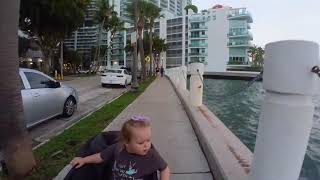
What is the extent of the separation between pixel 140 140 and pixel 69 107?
10284 mm

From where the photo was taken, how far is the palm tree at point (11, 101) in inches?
208

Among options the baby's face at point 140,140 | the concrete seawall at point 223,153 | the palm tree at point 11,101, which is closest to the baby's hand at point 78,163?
the baby's face at point 140,140

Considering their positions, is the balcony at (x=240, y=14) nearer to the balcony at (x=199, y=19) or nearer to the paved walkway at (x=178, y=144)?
the balcony at (x=199, y=19)

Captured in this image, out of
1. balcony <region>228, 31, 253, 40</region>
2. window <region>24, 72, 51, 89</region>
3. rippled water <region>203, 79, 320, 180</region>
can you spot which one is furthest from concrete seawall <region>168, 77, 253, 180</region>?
balcony <region>228, 31, 253, 40</region>

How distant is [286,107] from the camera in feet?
10.8

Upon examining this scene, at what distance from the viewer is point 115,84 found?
103 ft

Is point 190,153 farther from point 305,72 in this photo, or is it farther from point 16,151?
point 305,72

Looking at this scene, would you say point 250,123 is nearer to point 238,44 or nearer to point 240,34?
point 238,44

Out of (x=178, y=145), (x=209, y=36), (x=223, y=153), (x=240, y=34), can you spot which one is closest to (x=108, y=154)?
(x=223, y=153)

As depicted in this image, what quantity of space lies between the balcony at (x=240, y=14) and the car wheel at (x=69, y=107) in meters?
98.9

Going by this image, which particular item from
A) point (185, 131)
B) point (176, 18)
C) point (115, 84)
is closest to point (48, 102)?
point (185, 131)

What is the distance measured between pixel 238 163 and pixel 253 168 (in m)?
1.82

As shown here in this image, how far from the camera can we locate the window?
36.0 ft

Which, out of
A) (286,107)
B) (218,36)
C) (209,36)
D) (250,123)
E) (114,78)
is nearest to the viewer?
(286,107)
